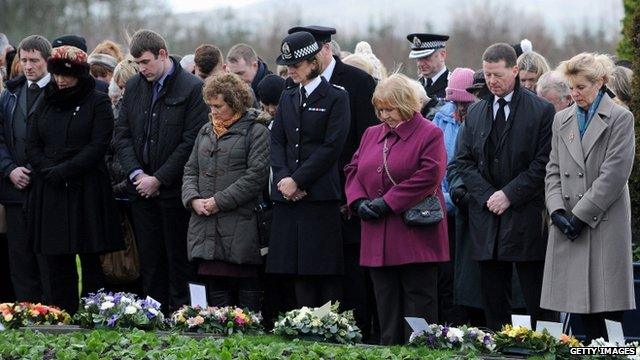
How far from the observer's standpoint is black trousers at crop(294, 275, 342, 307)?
1000 cm

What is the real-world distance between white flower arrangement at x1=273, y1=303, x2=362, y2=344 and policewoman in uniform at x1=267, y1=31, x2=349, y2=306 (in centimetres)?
115

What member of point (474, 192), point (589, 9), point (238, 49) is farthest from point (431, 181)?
point (589, 9)

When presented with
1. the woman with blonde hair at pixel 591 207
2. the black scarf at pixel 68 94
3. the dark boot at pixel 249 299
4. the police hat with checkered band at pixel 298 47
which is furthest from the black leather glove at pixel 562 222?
the black scarf at pixel 68 94

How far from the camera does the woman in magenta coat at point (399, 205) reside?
9.16 meters

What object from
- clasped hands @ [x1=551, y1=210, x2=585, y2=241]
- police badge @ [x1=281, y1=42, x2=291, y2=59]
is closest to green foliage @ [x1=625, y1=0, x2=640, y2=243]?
clasped hands @ [x1=551, y1=210, x2=585, y2=241]

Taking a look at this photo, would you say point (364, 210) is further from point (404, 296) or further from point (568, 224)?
point (568, 224)

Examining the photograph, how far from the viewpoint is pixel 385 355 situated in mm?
7781

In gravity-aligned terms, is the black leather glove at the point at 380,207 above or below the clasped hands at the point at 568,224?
above

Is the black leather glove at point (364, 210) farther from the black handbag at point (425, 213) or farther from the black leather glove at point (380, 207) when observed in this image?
the black handbag at point (425, 213)

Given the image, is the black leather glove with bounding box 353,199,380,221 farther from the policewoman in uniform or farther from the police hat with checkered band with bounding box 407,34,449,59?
the police hat with checkered band with bounding box 407,34,449,59

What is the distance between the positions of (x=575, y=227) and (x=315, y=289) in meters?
2.20

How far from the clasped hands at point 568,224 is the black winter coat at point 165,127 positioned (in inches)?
129

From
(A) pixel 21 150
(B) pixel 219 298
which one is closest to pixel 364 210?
(B) pixel 219 298

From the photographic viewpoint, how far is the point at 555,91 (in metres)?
10.4
